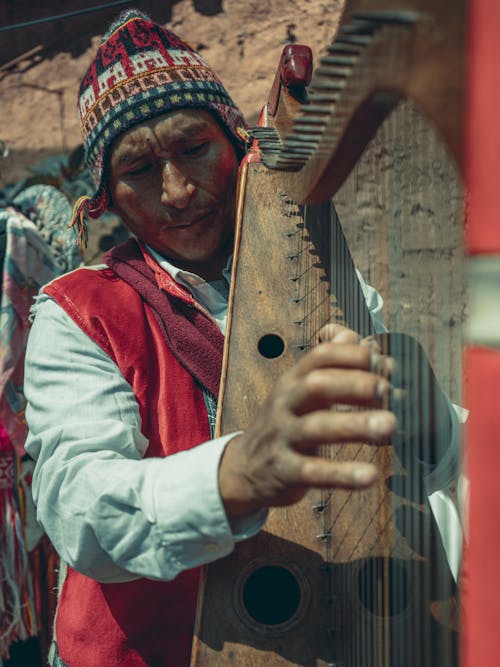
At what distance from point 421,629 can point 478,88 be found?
33.2 inches

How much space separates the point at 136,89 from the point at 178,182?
0.24 m

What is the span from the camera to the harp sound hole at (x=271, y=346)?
141 centimetres

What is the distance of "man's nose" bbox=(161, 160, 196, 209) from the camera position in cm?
163

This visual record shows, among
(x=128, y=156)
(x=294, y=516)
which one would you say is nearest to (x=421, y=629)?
(x=294, y=516)

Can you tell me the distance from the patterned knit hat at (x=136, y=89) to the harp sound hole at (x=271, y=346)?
56 cm

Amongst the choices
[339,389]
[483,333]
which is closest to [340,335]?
[339,389]

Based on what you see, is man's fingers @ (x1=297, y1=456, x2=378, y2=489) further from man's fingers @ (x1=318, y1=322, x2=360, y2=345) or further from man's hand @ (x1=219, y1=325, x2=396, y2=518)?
man's fingers @ (x1=318, y1=322, x2=360, y2=345)

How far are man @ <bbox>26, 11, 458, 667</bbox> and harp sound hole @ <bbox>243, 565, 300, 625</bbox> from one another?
0.16 meters

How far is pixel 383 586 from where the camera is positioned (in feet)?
4.05

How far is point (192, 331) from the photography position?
1.60 meters

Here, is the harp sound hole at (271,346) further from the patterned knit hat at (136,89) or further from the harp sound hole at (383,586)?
the patterned knit hat at (136,89)

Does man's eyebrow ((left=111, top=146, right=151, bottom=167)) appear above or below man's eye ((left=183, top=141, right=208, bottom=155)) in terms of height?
below

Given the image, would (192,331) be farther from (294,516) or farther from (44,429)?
(294,516)

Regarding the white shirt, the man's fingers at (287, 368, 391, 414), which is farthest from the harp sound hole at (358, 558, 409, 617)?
the man's fingers at (287, 368, 391, 414)
